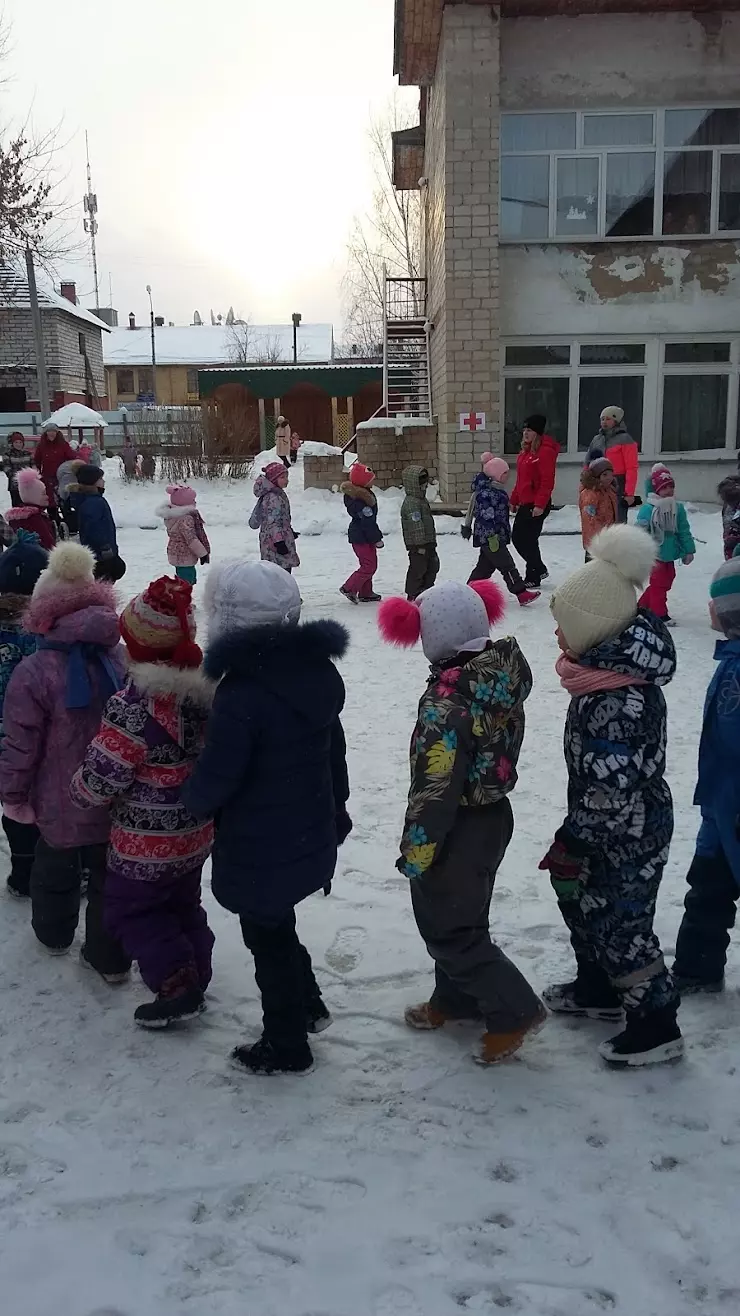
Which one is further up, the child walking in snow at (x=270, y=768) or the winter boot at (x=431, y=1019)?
the child walking in snow at (x=270, y=768)

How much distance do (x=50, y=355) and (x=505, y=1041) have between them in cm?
3615

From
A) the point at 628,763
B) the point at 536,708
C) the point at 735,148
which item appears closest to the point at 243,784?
the point at 628,763

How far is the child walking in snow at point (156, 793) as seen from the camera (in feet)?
9.37

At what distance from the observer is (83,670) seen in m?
3.24

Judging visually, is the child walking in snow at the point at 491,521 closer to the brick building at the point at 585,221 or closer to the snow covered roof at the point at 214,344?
the brick building at the point at 585,221

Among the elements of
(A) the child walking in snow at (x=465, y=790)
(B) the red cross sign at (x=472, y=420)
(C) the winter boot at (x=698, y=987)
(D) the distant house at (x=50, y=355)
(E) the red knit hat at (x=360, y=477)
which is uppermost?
(D) the distant house at (x=50, y=355)

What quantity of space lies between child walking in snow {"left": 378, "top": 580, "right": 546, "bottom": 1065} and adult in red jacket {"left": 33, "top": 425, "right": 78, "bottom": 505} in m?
10.7

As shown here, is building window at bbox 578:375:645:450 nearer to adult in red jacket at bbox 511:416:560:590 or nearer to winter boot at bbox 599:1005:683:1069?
adult in red jacket at bbox 511:416:560:590

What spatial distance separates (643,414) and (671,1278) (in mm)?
15304

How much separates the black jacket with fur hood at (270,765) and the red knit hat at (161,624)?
25cm

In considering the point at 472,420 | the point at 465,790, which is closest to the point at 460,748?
the point at 465,790

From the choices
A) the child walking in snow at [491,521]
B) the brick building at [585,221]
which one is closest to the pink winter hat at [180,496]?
the child walking in snow at [491,521]

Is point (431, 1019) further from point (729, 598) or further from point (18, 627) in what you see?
point (18, 627)

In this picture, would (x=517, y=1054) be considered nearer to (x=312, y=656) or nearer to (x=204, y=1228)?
(x=204, y=1228)
